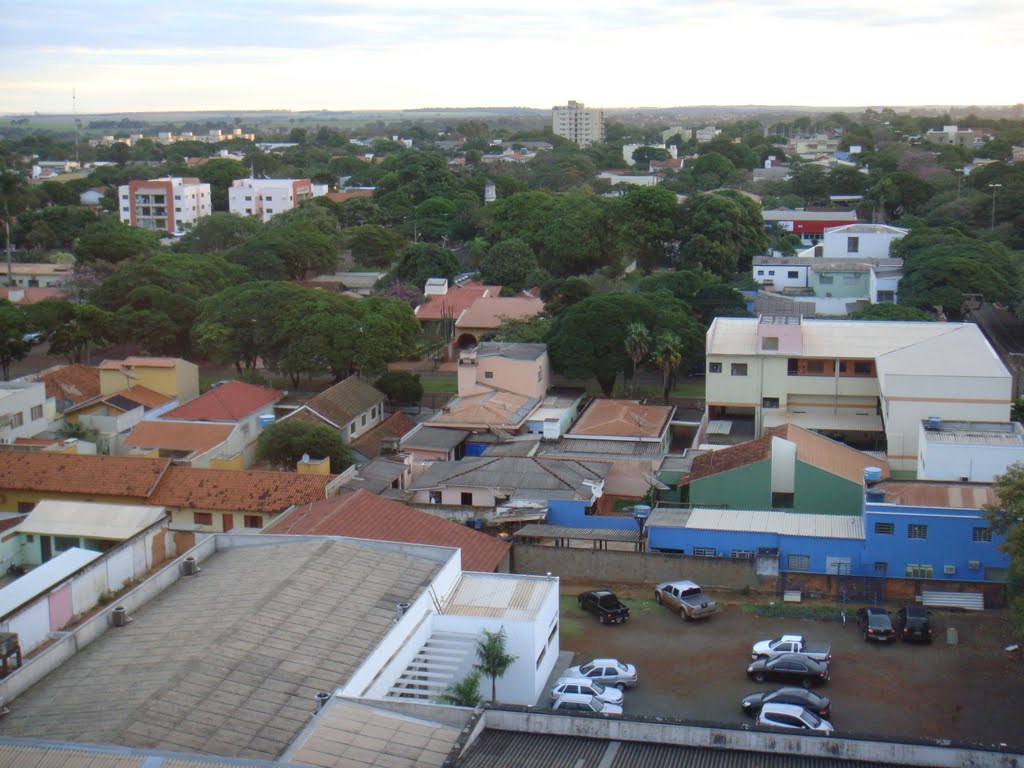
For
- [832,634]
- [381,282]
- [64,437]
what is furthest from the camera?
[381,282]

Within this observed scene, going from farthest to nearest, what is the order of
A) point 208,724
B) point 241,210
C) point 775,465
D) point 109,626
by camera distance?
point 241,210, point 775,465, point 109,626, point 208,724

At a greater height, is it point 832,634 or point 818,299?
point 818,299

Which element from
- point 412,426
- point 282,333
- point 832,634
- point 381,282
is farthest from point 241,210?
point 832,634

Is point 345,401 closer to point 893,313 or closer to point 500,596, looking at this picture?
point 500,596

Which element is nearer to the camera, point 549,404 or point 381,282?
point 549,404

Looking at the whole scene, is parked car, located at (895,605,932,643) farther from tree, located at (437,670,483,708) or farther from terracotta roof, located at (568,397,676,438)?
terracotta roof, located at (568,397,676,438)

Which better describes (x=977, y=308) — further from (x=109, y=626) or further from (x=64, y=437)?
(x=109, y=626)

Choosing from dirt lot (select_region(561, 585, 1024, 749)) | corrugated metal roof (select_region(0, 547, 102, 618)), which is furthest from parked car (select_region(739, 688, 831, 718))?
corrugated metal roof (select_region(0, 547, 102, 618))
